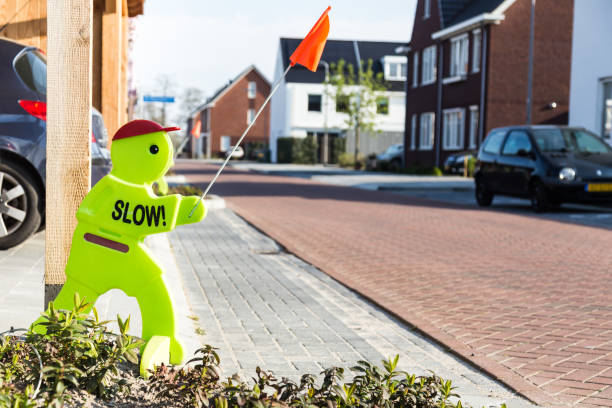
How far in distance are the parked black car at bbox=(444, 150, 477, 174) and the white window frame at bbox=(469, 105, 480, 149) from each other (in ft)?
1.78

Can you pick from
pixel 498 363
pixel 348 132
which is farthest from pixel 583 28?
pixel 348 132

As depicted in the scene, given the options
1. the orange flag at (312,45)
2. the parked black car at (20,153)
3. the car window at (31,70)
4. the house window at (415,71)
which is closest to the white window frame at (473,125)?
the house window at (415,71)

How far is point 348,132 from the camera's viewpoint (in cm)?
5634

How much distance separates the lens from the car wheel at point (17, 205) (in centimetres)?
704

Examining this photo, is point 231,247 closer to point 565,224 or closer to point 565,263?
point 565,263

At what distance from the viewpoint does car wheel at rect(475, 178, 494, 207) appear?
685 inches

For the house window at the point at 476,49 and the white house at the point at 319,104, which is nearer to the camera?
the house window at the point at 476,49

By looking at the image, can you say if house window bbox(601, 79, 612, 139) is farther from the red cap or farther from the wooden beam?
the red cap

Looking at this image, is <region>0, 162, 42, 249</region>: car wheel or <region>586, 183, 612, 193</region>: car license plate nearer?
<region>0, 162, 42, 249</region>: car wheel

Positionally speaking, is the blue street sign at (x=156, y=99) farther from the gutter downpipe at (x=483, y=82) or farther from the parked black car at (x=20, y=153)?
the gutter downpipe at (x=483, y=82)

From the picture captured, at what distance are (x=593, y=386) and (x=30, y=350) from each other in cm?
285

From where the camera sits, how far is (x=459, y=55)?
3541 cm

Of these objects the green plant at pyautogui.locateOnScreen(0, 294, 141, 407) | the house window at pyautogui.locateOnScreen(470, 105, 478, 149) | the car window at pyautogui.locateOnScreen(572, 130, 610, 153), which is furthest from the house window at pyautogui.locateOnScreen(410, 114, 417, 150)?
the green plant at pyautogui.locateOnScreen(0, 294, 141, 407)

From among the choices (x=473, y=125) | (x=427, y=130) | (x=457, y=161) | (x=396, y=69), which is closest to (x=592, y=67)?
(x=457, y=161)
